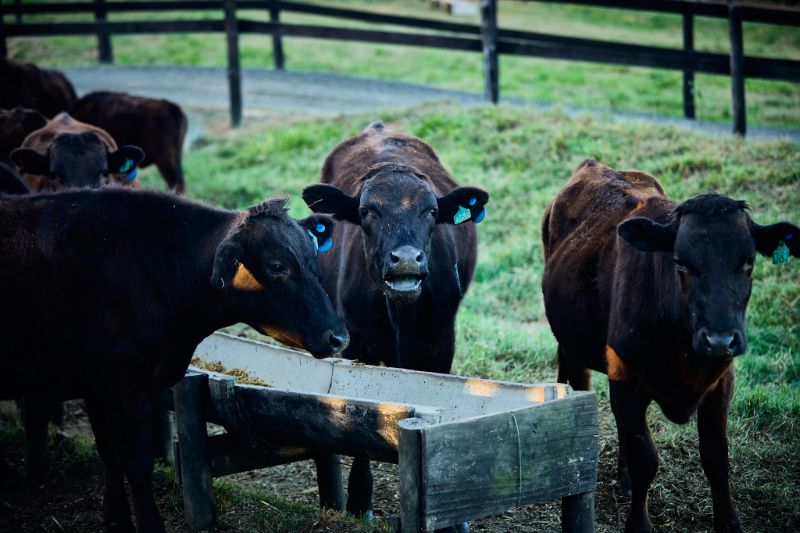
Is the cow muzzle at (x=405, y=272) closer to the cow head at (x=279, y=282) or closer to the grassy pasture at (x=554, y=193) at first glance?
the cow head at (x=279, y=282)

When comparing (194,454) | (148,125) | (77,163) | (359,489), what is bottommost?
(359,489)

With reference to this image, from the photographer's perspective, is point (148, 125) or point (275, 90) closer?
point (148, 125)

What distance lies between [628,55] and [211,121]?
7.82 m

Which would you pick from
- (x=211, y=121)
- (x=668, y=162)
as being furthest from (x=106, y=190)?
(x=211, y=121)

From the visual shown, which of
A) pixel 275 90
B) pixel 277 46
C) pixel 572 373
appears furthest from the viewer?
pixel 277 46

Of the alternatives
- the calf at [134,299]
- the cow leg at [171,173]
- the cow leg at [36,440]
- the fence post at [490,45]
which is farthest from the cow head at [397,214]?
the fence post at [490,45]

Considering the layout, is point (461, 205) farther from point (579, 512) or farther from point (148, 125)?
point (148, 125)

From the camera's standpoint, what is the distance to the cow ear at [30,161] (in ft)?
30.4

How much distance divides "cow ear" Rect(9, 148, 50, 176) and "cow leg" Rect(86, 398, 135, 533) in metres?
4.33

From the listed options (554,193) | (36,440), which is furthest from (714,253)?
(554,193)

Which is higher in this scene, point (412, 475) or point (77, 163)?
point (77, 163)

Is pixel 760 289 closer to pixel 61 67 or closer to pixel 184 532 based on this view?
pixel 184 532

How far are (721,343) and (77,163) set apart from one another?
645 centimetres

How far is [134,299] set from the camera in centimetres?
552
